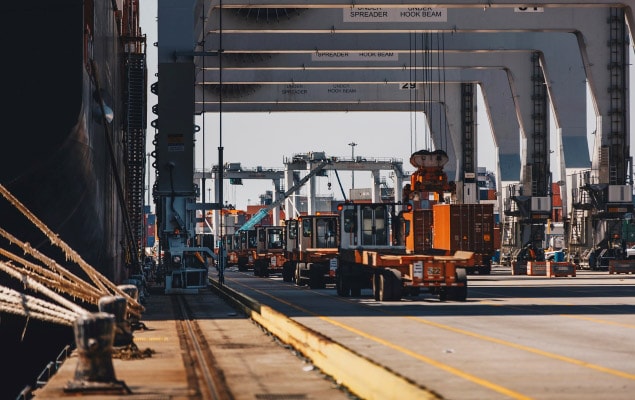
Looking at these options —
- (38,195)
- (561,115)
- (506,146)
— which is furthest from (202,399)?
(506,146)

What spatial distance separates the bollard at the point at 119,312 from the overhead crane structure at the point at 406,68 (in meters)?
21.3

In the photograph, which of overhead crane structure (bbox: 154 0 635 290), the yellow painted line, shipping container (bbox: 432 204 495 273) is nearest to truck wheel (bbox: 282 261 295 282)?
overhead crane structure (bbox: 154 0 635 290)

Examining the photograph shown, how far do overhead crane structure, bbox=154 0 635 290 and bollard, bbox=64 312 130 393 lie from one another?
25335 mm

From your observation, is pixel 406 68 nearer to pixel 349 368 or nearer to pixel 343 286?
pixel 343 286

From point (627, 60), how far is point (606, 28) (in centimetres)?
222

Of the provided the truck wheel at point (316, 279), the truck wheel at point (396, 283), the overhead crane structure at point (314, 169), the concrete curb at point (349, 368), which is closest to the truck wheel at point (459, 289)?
the truck wheel at point (396, 283)

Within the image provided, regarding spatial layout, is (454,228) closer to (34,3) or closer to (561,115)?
(561,115)

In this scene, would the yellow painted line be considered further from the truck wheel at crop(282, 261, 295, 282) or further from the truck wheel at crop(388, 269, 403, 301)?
the truck wheel at crop(282, 261, 295, 282)

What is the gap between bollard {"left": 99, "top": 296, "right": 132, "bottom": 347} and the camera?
15543mm

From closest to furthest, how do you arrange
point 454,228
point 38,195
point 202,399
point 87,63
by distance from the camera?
point 202,399
point 38,195
point 87,63
point 454,228

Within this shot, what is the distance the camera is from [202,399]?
43.1 feet

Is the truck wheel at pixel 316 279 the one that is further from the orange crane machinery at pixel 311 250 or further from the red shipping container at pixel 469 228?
the red shipping container at pixel 469 228

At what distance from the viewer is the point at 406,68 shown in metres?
Answer: 73.8

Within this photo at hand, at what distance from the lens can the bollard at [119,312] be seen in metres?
15.5
